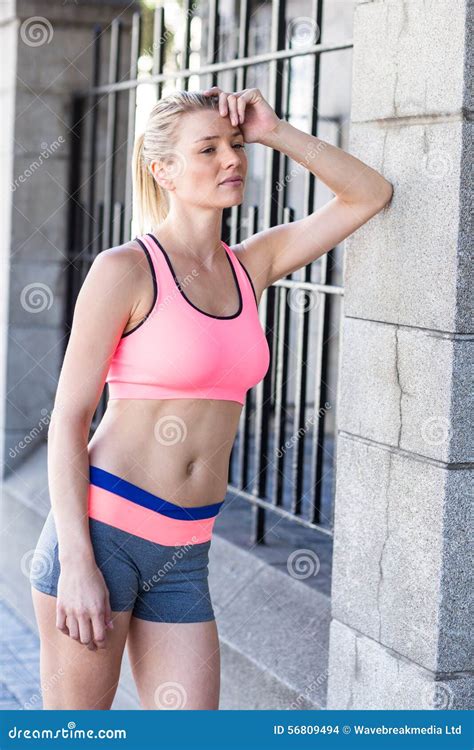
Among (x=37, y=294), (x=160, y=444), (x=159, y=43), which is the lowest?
(x=160, y=444)

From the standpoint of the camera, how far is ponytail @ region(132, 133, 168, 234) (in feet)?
11.0

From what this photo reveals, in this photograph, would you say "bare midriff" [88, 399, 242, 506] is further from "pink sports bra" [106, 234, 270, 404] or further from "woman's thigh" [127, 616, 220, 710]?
"woman's thigh" [127, 616, 220, 710]

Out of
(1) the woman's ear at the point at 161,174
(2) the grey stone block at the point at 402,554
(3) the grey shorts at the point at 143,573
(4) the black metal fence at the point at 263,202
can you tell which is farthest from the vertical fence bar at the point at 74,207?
(3) the grey shorts at the point at 143,573

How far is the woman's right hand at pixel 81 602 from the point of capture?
9.72 feet

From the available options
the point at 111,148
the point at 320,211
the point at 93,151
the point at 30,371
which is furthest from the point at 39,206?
the point at 320,211

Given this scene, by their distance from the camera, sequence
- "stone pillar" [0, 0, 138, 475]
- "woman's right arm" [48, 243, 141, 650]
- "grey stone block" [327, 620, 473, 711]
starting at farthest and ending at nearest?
"stone pillar" [0, 0, 138, 475], "grey stone block" [327, 620, 473, 711], "woman's right arm" [48, 243, 141, 650]

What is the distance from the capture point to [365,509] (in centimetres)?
372

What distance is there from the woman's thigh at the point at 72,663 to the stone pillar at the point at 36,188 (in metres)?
5.01

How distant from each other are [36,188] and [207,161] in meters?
4.95

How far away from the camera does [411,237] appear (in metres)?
3.44

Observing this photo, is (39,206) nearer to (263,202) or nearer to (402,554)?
(263,202)

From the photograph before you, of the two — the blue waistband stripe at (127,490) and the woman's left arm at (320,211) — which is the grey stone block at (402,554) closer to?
the woman's left arm at (320,211)

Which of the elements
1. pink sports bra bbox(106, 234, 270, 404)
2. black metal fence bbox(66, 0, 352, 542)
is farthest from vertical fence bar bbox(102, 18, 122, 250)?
pink sports bra bbox(106, 234, 270, 404)

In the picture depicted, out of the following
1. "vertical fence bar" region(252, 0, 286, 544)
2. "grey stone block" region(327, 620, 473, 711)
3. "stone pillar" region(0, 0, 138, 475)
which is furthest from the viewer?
"stone pillar" region(0, 0, 138, 475)
